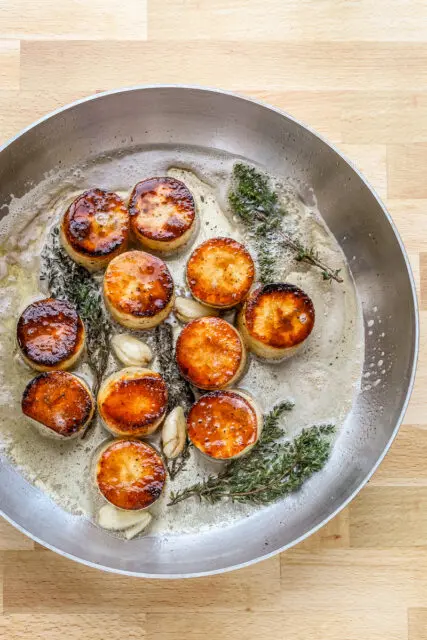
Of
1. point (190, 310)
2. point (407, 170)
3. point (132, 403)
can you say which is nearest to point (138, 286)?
point (190, 310)

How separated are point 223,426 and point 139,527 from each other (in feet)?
1.03

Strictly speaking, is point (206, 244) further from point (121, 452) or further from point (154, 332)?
point (121, 452)

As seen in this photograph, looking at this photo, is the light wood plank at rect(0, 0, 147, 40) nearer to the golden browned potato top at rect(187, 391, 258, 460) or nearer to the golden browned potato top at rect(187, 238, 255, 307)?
the golden browned potato top at rect(187, 238, 255, 307)

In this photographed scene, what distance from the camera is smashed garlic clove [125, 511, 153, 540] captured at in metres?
1.66

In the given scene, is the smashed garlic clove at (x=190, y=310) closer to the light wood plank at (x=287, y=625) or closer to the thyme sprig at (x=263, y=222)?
the thyme sprig at (x=263, y=222)

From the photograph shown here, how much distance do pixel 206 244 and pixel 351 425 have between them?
0.56 meters

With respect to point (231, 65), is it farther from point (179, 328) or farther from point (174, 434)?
point (174, 434)

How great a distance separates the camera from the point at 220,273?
1.63 meters

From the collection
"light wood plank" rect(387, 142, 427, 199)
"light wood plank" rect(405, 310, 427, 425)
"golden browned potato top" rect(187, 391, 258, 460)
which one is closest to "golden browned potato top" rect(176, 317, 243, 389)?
"golden browned potato top" rect(187, 391, 258, 460)

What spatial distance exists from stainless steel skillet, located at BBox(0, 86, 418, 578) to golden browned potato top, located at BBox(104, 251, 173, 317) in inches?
12.7

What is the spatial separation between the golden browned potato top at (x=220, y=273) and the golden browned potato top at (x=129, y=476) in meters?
0.37

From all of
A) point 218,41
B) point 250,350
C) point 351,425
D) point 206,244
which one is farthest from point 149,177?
point 351,425

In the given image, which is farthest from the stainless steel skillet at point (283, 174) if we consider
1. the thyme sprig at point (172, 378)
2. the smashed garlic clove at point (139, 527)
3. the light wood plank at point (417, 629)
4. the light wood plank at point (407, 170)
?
the light wood plank at point (417, 629)

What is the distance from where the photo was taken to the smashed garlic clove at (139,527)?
5.44 ft
